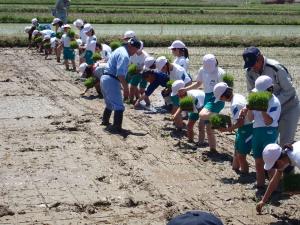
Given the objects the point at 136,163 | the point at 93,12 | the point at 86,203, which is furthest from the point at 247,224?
the point at 93,12

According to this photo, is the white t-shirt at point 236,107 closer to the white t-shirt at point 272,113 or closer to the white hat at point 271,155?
the white t-shirt at point 272,113

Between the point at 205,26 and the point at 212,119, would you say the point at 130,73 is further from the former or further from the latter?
the point at 205,26

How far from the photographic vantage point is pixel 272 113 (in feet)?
26.1

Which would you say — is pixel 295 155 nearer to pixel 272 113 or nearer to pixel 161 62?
pixel 272 113

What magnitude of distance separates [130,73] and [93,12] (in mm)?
28916

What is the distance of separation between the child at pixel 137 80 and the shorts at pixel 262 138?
20.1 ft

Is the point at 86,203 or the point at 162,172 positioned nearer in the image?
the point at 86,203

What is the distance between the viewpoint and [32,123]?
12.2 meters

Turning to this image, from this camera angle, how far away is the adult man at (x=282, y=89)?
848cm

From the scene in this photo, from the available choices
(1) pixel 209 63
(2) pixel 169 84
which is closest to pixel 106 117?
(2) pixel 169 84

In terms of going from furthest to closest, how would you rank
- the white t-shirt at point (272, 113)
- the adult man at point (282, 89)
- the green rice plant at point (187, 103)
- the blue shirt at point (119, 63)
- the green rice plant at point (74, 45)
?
the green rice plant at point (74, 45)
the blue shirt at point (119, 63)
the green rice plant at point (187, 103)
the adult man at point (282, 89)
the white t-shirt at point (272, 113)

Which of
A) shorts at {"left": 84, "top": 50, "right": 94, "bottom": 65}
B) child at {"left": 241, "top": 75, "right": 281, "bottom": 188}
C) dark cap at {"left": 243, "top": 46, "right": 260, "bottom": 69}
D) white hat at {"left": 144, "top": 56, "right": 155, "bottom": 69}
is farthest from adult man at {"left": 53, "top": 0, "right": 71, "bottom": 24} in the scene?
child at {"left": 241, "top": 75, "right": 281, "bottom": 188}

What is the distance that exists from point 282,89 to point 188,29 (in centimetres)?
2459

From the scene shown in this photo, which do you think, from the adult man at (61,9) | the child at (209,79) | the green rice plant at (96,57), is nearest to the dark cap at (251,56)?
the child at (209,79)
